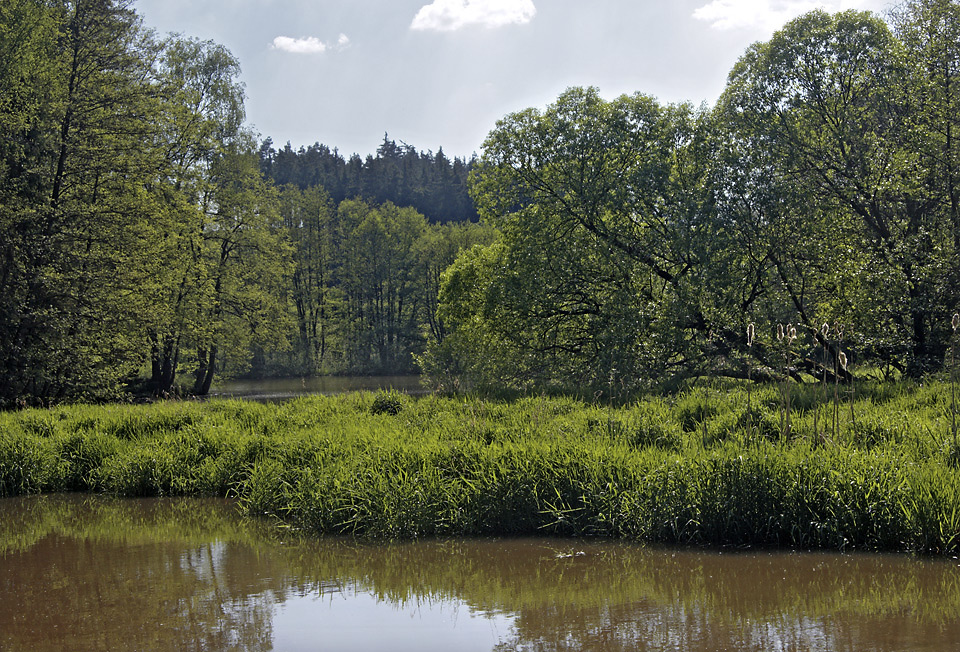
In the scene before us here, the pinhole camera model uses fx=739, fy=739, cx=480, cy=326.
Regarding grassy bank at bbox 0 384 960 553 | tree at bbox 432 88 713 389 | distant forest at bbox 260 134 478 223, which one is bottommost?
grassy bank at bbox 0 384 960 553

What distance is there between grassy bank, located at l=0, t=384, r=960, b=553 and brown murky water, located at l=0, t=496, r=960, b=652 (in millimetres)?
326

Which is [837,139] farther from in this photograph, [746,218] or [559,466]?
[559,466]

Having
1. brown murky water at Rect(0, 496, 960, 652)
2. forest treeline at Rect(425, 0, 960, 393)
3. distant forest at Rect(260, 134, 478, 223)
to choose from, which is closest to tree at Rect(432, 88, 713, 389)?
forest treeline at Rect(425, 0, 960, 393)

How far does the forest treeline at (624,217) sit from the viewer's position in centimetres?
1502

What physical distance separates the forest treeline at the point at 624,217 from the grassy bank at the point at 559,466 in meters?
4.62

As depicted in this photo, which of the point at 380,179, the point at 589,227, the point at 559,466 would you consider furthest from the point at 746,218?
the point at 380,179

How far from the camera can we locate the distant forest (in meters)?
115

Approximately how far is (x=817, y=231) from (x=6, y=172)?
63.2ft

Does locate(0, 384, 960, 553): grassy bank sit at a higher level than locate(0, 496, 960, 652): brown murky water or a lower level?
higher

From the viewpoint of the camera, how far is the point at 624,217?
18.5 meters

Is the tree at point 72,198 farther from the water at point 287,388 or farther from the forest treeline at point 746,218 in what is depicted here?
the forest treeline at point 746,218

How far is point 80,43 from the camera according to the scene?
1955cm

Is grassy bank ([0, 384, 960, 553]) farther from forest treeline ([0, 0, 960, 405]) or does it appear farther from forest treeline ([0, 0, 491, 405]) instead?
forest treeline ([0, 0, 491, 405])

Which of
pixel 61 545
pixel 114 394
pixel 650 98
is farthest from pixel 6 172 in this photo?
pixel 650 98
